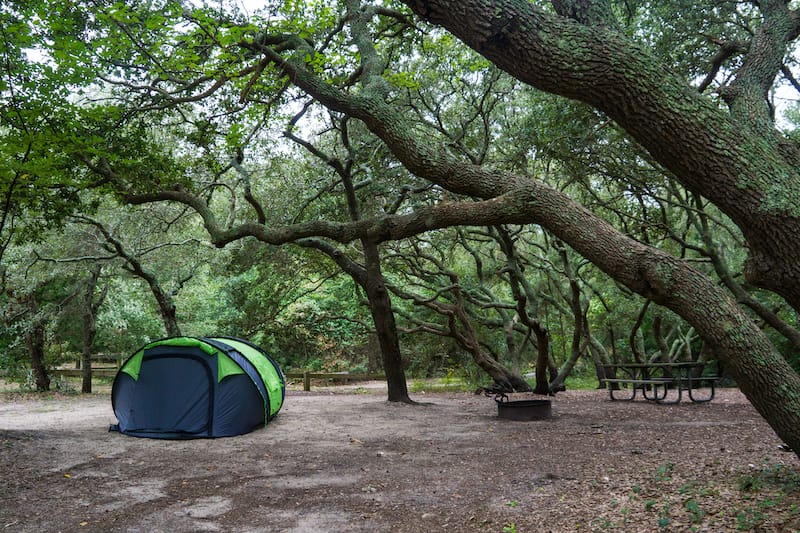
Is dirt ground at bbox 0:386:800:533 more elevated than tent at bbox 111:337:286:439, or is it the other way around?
tent at bbox 111:337:286:439

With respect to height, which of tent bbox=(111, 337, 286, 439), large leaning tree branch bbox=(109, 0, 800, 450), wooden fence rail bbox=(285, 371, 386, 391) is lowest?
wooden fence rail bbox=(285, 371, 386, 391)

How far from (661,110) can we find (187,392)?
7.60 m

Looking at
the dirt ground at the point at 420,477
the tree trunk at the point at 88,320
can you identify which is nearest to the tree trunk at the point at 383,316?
the dirt ground at the point at 420,477

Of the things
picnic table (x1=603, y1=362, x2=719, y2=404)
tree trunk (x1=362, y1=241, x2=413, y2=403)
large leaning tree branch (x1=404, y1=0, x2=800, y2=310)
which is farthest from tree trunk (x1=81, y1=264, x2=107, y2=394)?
large leaning tree branch (x1=404, y1=0, x2=800, y2=310)

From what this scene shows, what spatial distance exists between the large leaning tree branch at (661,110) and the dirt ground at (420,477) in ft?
5.97

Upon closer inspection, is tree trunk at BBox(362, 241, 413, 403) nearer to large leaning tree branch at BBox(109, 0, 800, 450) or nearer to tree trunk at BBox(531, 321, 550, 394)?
tree trunk at BBox(531, 321, 550, 394)

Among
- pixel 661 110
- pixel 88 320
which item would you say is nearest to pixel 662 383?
pixel 661 110

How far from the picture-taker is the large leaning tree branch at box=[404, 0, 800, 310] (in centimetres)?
317

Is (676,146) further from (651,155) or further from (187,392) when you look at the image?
(187,392)

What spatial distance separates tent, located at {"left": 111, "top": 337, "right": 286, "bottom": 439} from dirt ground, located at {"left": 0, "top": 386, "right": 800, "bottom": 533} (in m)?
0.31

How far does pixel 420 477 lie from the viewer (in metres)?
5.77

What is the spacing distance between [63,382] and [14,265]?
3.83m

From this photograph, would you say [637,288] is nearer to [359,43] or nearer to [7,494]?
[7,494]

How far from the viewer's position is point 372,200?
13.6m
